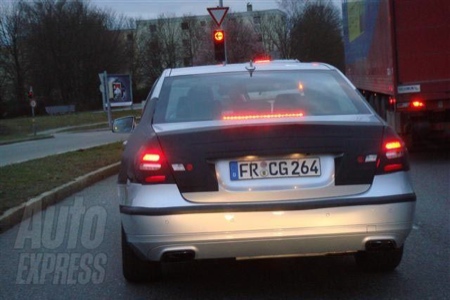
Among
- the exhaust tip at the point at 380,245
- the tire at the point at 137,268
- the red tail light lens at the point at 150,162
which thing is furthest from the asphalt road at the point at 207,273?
the red tail light lens at the point at 150,162

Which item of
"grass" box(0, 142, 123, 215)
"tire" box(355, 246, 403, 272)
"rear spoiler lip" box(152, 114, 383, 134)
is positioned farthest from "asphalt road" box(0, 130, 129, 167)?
"tire" box(355, 246, 403, 272)

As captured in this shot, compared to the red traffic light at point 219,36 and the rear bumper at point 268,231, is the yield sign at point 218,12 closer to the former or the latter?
the red traffic light at point 219,36

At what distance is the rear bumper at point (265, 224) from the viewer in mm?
4035

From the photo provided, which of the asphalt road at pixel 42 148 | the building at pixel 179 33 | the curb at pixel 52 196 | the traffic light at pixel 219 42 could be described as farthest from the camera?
the building at pixel 179 33

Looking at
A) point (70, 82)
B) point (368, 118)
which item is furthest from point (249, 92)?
point (70, 82)

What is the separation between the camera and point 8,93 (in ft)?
232

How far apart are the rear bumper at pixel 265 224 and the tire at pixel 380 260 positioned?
2.33 ft

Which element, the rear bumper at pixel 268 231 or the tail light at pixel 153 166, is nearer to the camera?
the rear bumper at pixel 268 231

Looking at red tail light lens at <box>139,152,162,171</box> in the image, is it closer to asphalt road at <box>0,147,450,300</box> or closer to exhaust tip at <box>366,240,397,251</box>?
asphalt road at <box>0,147,450,300</box>

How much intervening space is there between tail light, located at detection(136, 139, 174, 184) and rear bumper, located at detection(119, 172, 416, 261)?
2.1 inches

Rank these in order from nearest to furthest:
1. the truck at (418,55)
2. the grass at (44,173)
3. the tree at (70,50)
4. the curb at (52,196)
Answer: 1. the curb at (52,196)
2. the grass at (44,173)
3. the truck at (418,55)
4. the tree at (70,50)

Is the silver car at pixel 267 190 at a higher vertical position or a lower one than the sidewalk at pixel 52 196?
higher

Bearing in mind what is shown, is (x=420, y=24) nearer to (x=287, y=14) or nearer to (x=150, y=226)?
(x=150, y=226)

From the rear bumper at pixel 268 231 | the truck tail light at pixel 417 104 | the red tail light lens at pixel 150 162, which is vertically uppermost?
the red tail light lens at pixel 150 162
